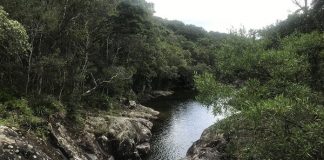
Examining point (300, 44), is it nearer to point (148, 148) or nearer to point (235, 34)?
point (235, 34)

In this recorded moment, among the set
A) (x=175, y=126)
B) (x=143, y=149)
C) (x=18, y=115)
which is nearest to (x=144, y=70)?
(x=175, y=126)

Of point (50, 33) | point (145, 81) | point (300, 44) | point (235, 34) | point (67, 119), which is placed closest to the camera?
point (300, 44)

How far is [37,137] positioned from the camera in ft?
99.0

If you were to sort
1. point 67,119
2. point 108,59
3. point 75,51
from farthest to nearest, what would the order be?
point 108,59, point 75,51, point 67,119

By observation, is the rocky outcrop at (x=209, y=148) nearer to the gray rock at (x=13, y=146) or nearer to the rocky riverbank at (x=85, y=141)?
the rocky riverbank at (x=85, y=141)

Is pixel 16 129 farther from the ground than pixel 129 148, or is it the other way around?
pixel 16 129

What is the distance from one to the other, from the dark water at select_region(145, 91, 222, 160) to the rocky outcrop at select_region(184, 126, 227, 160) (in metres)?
4.07

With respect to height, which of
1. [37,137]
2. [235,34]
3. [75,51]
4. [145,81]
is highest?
[235,34]

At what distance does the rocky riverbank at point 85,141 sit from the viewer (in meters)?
26.3

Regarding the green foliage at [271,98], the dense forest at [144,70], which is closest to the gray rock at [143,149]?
the dense forest at [144,70]

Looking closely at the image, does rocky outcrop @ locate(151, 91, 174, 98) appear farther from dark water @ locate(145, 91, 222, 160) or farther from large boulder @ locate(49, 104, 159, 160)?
large boulder @ locate(49, 104, 159, 160)

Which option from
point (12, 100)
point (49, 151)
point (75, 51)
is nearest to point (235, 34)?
point (49, 151)

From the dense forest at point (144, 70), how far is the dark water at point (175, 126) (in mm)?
4793

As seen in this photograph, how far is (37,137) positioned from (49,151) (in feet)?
5.10
